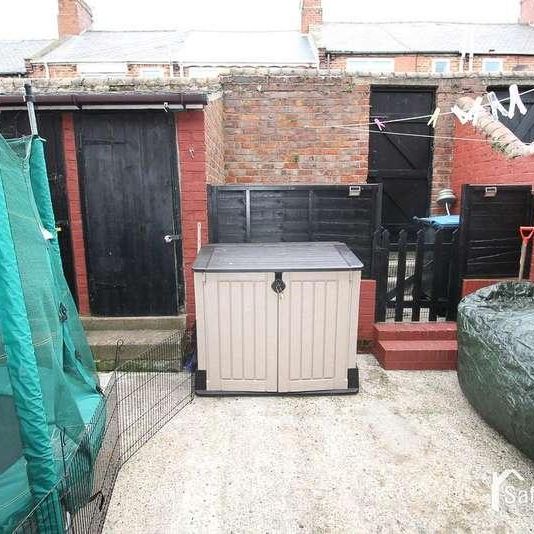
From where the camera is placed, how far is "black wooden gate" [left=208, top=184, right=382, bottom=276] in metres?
4.19

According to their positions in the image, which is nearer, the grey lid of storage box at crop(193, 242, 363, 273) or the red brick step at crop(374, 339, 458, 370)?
the grey lid of storage box at crop(193, 242, 363, 273)

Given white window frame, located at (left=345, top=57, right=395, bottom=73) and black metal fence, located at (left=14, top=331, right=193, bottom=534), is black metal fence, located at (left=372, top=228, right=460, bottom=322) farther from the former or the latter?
white window frame, located at (left=345, top=57, right=395, bottom=73)

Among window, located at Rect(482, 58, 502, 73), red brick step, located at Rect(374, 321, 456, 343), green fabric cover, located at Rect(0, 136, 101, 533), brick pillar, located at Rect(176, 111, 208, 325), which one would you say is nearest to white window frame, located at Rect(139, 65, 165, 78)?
brick pillar, located at Rect(176, 111, 208, 325)

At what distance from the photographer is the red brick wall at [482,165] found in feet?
15.7

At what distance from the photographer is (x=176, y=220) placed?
4242 mm

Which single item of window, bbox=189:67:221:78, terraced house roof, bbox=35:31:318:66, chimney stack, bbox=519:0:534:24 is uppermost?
chimney stack, bbox=519:0:534:24

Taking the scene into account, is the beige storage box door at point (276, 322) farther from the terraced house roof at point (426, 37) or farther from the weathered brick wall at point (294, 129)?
the terraced house roof at point (426, 37)

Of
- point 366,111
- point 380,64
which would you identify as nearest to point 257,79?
point 366,111

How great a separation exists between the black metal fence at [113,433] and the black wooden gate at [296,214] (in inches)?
57.1

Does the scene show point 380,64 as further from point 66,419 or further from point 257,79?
point 66,419

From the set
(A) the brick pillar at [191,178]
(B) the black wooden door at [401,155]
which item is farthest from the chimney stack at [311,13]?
(A) the brick pillar at [191,178]

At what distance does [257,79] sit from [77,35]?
628 inches

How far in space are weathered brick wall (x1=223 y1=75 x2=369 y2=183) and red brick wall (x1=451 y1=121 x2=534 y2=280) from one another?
1.78 m

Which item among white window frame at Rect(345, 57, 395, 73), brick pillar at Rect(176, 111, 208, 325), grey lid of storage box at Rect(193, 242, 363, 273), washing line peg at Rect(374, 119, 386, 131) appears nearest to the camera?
grey lid of storage box at Rect(193, 242, 363, 273)
